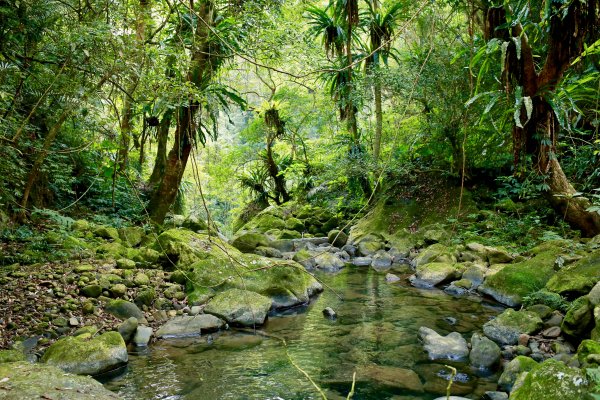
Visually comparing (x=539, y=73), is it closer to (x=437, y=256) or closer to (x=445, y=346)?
(x=445, y=346)

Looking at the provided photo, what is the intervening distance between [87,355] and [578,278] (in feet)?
15.6

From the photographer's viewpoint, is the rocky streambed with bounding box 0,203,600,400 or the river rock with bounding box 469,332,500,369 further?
the river rock with bounding box 469,332,500,369

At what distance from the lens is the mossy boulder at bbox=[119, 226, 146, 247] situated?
672 cm

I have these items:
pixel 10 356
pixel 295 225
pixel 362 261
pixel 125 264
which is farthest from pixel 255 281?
pixel 295 225

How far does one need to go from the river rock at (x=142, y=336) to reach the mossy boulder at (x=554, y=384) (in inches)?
130

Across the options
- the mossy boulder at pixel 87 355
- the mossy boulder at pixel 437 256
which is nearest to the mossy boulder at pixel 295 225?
the mossy boulder at pixel 437 256

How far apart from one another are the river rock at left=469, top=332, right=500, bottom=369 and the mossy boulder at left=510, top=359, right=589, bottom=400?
99 centimetres

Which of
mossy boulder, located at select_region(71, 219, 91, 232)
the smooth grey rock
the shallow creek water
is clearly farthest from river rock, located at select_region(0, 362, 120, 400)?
the smooth grey rock

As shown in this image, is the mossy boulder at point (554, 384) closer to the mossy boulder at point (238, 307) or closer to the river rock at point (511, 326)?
the river rock at point (511, 326)

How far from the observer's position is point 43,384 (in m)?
2.61

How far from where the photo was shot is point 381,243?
1001 cm

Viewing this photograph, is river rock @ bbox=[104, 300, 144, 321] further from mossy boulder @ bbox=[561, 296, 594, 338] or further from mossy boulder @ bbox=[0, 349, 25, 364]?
mossy boulder @ bbox=[561, 296, 594, 338]

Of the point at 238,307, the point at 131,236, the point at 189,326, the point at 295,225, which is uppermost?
the point at 131,236

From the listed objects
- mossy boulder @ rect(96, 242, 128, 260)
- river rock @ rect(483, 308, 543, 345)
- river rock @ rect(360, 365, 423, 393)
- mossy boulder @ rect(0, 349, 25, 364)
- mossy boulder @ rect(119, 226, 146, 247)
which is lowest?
river rock @ rect(360, 365, 423, 393)
